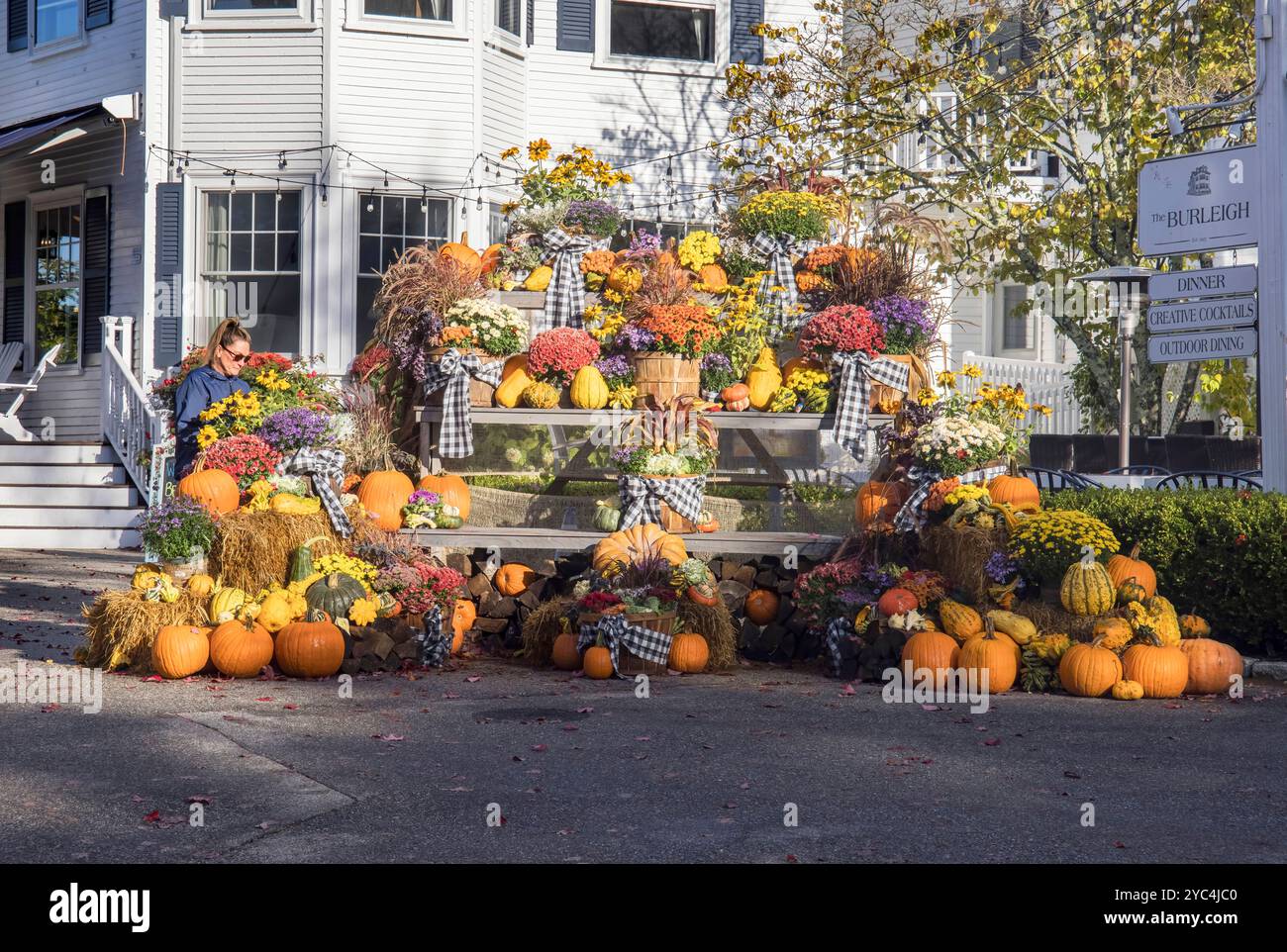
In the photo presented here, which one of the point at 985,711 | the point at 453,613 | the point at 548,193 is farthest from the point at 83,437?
the point at 985,711

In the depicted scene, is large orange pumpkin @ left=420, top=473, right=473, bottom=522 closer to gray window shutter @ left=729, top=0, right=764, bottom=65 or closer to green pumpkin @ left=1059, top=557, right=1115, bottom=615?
green pumpkin @ left=1059, top=557, right=1115, bottom=615

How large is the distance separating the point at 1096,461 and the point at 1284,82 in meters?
7.36

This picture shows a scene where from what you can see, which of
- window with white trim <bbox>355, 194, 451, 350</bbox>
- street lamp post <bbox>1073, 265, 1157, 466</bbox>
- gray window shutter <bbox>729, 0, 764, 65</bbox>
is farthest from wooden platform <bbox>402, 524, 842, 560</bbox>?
gray window shutter <bbox>729, 0, 764, 65</bbox>

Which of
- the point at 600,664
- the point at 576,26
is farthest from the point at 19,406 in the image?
the point at 600,664

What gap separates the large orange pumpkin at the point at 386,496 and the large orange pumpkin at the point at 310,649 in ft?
4.42

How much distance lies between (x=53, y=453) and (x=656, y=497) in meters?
8.76

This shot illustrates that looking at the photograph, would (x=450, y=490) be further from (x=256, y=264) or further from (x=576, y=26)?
(x=576, y=26)

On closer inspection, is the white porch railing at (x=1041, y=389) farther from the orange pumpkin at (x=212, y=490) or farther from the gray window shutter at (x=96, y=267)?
the orange pumpkin at (x=212, y=490)

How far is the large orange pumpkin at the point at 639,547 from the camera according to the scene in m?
9.33

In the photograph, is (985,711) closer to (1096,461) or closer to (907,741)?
(907,741)

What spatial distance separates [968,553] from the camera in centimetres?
884

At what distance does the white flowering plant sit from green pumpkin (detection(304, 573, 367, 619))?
2307 mm

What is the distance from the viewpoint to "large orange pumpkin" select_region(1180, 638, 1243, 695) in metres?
8.16

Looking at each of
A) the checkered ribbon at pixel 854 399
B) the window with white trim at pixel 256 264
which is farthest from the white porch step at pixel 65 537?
the checkered ribbon at pixel 854 399
